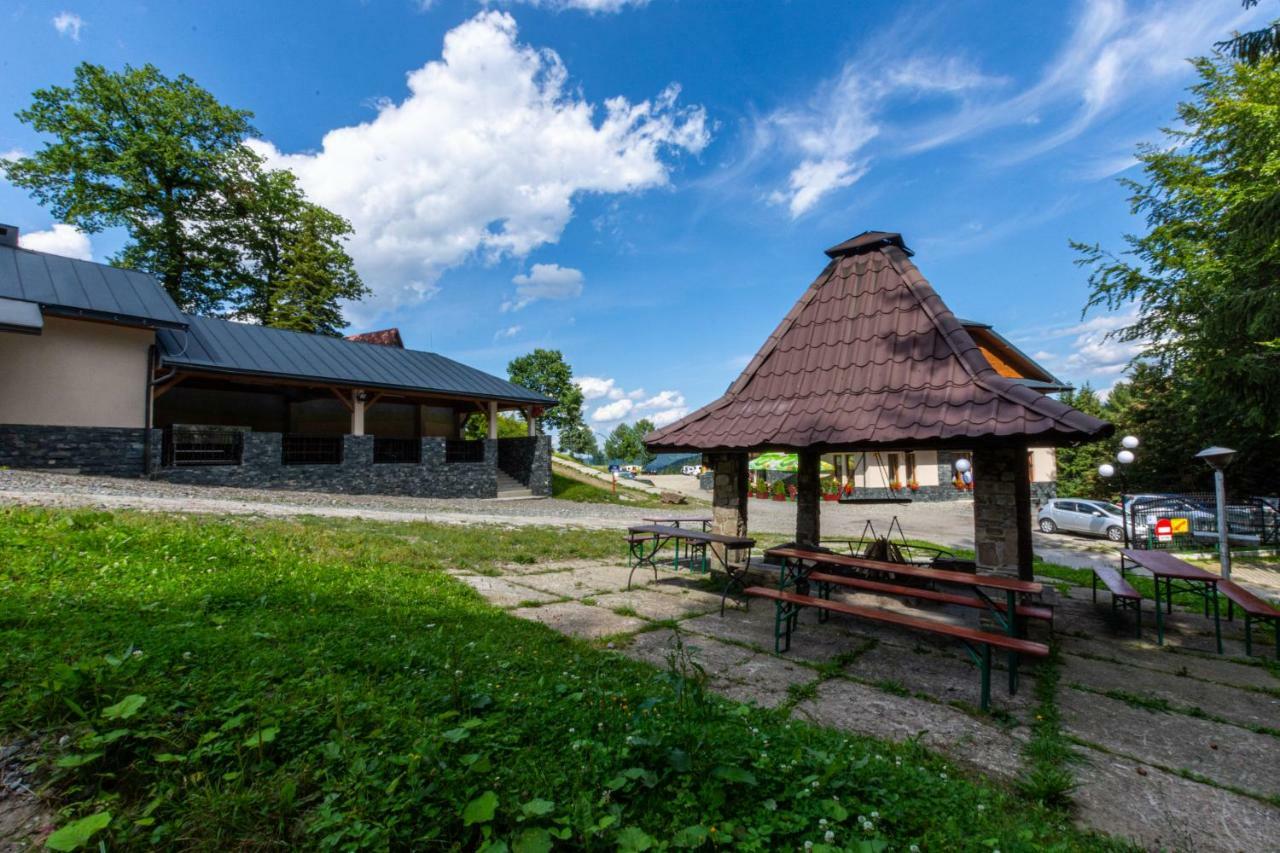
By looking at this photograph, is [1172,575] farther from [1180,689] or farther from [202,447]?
[202,447]

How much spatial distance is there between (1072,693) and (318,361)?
20.0 m

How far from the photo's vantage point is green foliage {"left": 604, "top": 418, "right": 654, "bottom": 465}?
271ft

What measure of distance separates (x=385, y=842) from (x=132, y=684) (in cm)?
169

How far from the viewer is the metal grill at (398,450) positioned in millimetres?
18422

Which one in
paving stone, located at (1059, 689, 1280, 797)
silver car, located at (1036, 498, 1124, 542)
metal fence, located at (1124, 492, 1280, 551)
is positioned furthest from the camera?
silver car, located at (1036, 498, 1124, 542)

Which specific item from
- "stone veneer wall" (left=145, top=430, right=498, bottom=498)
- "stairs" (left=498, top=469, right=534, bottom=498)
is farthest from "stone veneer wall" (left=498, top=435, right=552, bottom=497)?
"stone veneer wall" (left=145, top=430, right=498, bottom=498)

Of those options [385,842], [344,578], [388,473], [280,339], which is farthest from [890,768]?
[280,339]

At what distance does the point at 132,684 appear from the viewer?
244 centimetres

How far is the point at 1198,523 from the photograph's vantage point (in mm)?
14320

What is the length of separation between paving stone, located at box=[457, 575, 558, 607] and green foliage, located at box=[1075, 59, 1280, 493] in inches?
561

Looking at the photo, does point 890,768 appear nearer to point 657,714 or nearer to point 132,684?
point 657,714

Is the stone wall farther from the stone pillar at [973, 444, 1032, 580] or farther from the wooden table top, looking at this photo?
the stone pillar at [973, 444, 1032, 580]

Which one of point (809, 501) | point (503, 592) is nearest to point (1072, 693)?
point (809, 501)

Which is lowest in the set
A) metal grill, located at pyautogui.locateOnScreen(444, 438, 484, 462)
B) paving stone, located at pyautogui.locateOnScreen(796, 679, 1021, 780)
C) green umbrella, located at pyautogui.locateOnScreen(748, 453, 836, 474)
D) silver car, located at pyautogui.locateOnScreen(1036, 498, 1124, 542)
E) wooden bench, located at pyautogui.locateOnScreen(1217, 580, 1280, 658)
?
silver car, located at pyautogui.locateOnScreen(1036, 498, 1124, 542)
